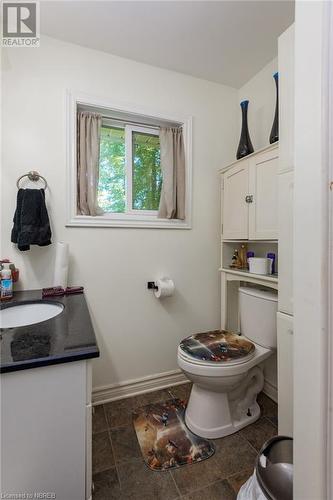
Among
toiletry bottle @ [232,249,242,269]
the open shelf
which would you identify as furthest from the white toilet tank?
toiletry bottle @ [232,249,242,269]

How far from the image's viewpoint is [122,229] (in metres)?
1.70

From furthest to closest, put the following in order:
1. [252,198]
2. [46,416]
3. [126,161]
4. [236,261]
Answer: [236,261] → [126,161] → [252,198] → [46,416]

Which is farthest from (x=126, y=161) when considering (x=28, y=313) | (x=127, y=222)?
(x=28, y=313)

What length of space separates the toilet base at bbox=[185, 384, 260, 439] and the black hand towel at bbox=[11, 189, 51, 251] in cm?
128

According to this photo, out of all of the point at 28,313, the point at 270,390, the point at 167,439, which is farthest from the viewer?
the point at 270,390

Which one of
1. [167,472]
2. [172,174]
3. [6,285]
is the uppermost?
[172,174]

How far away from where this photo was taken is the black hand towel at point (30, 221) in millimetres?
1336

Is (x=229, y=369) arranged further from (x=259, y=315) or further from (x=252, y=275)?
(x=252, y=275)

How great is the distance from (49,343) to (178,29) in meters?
1.86

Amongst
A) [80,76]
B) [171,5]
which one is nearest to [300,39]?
[171,5]

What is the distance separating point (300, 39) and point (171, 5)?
1297 millimetres

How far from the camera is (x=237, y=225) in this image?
173 cm

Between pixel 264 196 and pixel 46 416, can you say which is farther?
pixel 264 196

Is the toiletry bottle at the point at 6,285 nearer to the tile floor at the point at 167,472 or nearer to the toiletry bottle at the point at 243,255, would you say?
the tile floor at the point at 167,472
